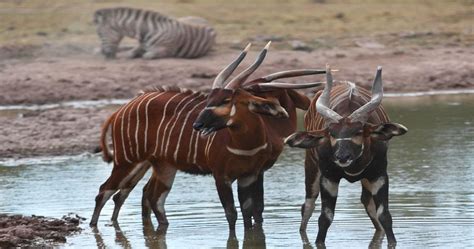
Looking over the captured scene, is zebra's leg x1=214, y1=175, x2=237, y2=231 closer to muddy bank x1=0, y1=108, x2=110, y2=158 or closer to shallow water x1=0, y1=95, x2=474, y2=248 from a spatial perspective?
shallow water x1=0, y1=95, x2=474, y2=248

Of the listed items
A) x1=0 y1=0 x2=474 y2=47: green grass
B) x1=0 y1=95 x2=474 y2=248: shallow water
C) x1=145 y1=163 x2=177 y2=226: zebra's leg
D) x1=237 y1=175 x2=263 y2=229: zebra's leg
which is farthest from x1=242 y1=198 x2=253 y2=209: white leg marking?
x1=0 y1=0 x2=474 y2=47: green grass

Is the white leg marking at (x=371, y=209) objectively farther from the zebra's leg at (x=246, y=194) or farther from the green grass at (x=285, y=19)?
the green grass at (x=285, y=19)

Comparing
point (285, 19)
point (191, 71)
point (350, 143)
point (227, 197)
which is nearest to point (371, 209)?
point (227, 197)

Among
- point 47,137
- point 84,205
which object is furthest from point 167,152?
point 47,137

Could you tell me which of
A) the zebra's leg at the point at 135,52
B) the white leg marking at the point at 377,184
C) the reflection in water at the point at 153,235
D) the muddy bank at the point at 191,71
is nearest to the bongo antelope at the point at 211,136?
the reflection in water at the point at 153,235

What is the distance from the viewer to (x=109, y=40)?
977 inches

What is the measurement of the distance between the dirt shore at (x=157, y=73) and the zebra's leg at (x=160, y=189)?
6176 millimetres

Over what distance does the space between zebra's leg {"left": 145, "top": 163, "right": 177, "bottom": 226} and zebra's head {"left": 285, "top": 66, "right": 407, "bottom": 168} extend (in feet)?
7.52

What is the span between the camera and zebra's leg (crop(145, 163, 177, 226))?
11805 mm

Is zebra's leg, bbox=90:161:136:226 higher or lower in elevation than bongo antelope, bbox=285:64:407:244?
lower

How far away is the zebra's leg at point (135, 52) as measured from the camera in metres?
24.6

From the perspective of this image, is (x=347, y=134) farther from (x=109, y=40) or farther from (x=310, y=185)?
(x=109, y=40)

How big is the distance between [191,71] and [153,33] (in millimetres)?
2558

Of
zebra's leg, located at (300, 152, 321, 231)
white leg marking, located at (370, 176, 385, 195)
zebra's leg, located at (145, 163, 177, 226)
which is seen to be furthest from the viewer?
zebra's leg, located at (145, 163, 177, 226)
